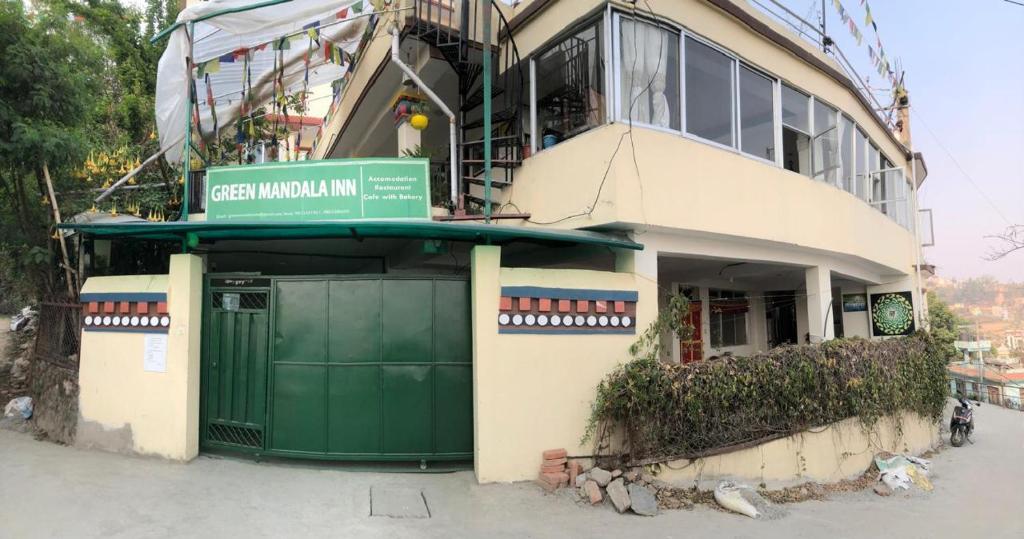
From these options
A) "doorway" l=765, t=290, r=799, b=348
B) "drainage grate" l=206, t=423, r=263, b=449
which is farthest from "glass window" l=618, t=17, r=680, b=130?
"doorway" l=765, t=290, r=799, b=348

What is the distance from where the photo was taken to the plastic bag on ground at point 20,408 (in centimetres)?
737

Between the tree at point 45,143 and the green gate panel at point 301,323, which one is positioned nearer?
the green gate panel at point 301,323

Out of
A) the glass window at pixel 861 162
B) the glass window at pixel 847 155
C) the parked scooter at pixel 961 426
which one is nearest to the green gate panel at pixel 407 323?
the glass window at pixel 847 155

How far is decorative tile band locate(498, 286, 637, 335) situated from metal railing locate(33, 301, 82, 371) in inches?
207

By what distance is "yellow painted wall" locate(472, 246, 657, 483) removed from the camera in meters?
5.55

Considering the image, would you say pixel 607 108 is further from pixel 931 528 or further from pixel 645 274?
pixel 931 528

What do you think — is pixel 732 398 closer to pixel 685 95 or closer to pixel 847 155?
pixel 685 95

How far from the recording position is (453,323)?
6.01 metres

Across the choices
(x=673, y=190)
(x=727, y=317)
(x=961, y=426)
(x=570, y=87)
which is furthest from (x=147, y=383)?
(x=961, y=426)

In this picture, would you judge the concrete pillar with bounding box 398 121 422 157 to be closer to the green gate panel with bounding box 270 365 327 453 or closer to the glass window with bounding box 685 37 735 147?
the green gate panel with bounding box 270 365 327 453

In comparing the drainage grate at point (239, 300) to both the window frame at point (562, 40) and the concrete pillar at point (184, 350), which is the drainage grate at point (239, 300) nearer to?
the concrete pillar at point (184, 350)

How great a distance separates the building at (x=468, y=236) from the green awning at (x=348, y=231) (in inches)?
1.6

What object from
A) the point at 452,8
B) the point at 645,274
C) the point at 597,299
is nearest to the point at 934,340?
the point at 645,274

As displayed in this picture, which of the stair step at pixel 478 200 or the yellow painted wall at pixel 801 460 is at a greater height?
the stair step at pixel 478 200
